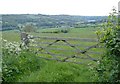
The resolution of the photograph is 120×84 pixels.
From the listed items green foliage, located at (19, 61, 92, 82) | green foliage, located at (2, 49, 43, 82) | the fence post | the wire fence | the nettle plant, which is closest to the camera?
the nettle plant

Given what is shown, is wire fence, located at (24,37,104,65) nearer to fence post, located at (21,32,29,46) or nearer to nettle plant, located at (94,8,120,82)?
fence post, located at (21,32,29,46)

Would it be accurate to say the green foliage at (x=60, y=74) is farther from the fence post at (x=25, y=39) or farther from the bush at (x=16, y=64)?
the fence post at (x=25, y=39)

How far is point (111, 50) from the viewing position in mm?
7152

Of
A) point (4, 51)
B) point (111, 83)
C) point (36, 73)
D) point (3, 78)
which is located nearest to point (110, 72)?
point (111, 83)

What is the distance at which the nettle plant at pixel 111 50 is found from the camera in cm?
699

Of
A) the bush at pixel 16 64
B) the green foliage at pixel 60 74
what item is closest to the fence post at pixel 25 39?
the bush at pixel 16 64

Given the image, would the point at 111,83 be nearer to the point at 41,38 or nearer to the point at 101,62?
the point at 101,62

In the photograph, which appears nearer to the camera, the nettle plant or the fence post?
the nettle plant

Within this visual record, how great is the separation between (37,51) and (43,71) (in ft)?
9.90

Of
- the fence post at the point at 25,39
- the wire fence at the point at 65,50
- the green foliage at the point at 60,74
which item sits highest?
the fence post at the point at 25,39

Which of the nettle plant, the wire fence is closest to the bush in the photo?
the wire fence

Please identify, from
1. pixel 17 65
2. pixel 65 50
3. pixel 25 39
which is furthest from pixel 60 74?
pixel 25 39

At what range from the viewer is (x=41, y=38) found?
39.3 feet

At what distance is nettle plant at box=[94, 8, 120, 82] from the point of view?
699 centimetres
